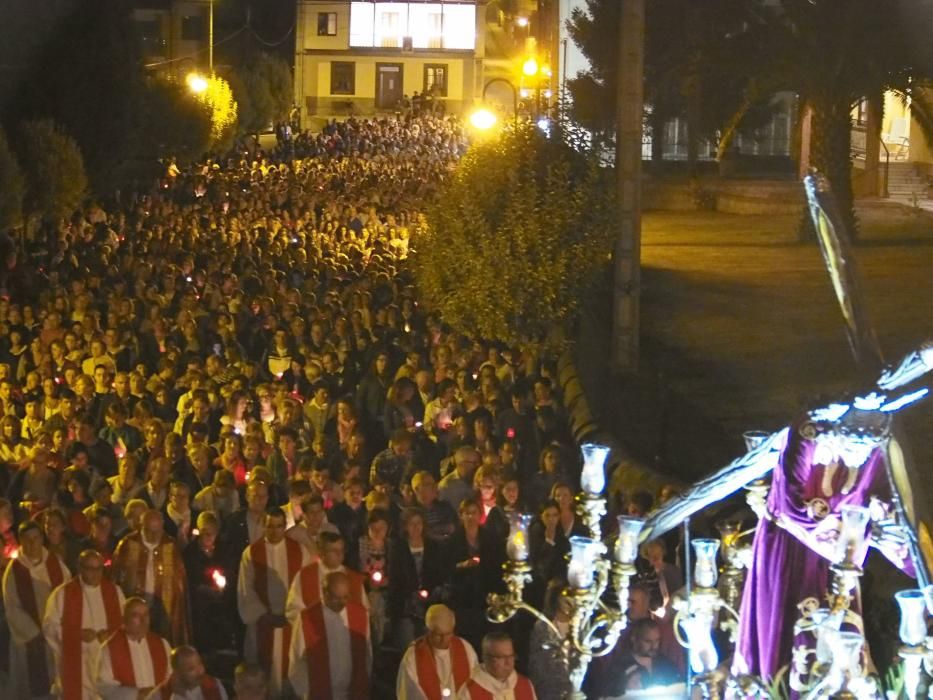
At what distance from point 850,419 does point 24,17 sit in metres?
30.7

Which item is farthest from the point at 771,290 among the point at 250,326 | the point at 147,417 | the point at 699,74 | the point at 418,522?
the point at 418,522

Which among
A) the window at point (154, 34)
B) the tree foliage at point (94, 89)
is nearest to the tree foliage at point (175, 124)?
the tree foliage at point (94, 89)

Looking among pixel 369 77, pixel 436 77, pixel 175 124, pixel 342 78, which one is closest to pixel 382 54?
pixel 369 77

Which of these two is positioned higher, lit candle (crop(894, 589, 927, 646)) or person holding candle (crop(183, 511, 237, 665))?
lit candle (crop(894, 589, 927, 646))

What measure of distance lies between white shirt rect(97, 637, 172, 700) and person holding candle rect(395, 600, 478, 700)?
1.13m

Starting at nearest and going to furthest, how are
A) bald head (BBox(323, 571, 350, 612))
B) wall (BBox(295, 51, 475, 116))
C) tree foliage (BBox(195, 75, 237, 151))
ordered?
bald head (BBox(323, 571, 350, 612)) → tree foliage (BBox(195, 75, 237, 151)) → wall (BBox(295, 51, 475, 116))

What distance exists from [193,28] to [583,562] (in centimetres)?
7704

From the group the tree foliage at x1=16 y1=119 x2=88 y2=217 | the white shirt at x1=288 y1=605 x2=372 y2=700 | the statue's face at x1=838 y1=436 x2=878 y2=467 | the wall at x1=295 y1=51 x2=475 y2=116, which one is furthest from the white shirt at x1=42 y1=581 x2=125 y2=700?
the wall at x1=295 y1=51 x2=475 y2=116

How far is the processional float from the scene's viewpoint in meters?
5.23

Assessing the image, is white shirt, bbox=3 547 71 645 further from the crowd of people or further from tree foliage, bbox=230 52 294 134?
tree foliage, bbox=230 52 294 134

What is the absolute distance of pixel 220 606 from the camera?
30.4 ft

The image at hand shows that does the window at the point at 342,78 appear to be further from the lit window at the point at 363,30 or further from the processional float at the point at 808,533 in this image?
the processional float at the point at 808,533

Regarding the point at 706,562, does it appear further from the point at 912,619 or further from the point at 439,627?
the point at 439,627

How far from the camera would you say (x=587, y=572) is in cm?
552
